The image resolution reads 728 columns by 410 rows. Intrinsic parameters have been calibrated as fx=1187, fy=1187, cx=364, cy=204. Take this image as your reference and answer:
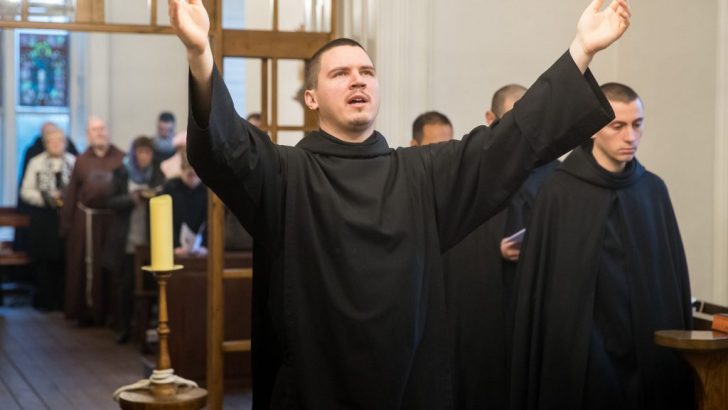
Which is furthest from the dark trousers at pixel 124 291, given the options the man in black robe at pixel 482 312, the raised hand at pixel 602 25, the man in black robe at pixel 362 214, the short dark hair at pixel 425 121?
the raised hand at pixel 602 25

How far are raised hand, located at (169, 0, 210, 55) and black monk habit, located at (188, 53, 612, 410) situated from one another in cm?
13

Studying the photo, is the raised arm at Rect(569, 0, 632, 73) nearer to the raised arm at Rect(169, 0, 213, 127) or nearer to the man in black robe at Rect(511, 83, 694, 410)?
the raised arm at Rect(169, 0, 213, 127)

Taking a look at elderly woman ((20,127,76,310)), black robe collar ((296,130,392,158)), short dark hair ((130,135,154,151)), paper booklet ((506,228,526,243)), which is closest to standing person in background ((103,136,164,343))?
short dark hair ((130,135,154,151))

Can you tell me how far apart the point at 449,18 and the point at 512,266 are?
1490 millimetres

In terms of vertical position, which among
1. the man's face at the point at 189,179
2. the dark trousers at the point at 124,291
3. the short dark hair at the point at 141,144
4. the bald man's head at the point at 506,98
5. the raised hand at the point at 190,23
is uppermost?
the raised hand at the point at 190,23

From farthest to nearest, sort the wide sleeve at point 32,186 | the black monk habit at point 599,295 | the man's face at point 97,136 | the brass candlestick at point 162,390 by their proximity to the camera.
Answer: the wide sleeve at point 32,186 < the man's face at point 97,136 < the black monk habit at point 599,295 < the brass candlestick at point 162,390

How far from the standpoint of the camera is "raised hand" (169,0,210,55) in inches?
101

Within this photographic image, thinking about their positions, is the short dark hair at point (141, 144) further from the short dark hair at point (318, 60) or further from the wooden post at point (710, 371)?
the short dark hair at point (318, 60)

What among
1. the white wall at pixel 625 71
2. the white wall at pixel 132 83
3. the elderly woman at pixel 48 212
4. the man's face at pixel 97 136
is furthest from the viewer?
the white wall at pixel 132 83

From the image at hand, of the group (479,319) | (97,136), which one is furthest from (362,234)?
(97,136)

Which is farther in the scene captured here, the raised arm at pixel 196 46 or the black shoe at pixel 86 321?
the black shoe at pixel 86 321

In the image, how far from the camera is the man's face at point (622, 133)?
15.0ft

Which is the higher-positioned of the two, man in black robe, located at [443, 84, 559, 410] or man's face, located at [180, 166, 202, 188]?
man's face, located at [180, 166, 202, 188]

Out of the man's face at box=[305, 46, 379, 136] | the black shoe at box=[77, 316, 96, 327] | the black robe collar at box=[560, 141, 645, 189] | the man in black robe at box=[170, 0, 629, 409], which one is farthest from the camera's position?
the black shoe at box=[77, 316, 96, 327]
